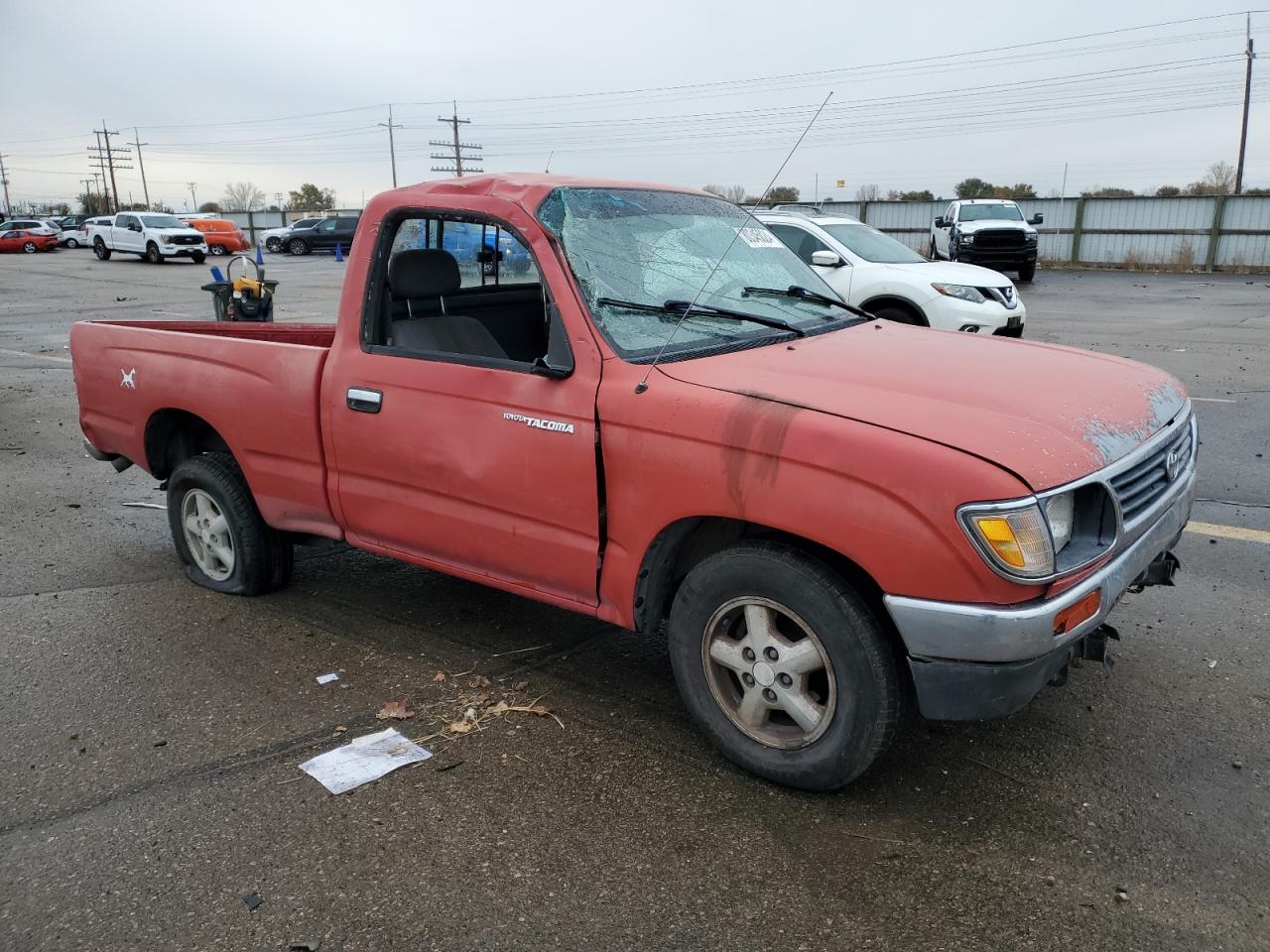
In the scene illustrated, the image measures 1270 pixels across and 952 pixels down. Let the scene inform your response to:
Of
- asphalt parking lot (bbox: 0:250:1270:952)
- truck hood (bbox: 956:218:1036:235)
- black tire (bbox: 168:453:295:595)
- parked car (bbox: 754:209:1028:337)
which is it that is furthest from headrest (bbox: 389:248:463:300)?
truck hood (bbox: 956:218:1036:235)

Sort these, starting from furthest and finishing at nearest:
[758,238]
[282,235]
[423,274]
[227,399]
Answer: [282,235] < [227,399] < [758,238] < [423,274]

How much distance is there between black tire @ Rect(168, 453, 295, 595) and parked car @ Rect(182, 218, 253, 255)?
1423 inches

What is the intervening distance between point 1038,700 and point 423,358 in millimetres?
2688

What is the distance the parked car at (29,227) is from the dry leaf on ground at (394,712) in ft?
161

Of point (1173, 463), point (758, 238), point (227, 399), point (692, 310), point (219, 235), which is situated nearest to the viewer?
point (1173, 463)

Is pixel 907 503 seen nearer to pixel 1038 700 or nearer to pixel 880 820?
pixel 880 820

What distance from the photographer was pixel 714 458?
9.71 ft

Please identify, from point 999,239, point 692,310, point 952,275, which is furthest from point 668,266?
point 999,239

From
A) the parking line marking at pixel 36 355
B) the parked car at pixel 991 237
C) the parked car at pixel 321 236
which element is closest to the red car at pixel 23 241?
the parked car at pixel 321 236

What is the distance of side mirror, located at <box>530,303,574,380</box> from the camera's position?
10.9ft

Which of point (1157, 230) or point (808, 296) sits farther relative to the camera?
point (1157, 230)

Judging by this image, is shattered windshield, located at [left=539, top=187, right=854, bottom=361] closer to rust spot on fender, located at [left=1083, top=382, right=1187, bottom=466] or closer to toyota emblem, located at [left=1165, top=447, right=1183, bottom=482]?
rust spot on fender, located at [left=1083, top=382, right=1187, bottom=466]

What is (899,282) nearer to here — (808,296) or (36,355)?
(808,296)

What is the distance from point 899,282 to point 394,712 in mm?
8131
